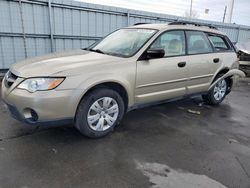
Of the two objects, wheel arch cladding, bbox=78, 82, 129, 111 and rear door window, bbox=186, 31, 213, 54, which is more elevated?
rear door window, bbox=186, 31, 213, 54

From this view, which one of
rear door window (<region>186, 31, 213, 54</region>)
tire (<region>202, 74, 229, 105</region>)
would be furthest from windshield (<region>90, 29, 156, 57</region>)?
tire (<region>202, 74, 229, 105</region>)

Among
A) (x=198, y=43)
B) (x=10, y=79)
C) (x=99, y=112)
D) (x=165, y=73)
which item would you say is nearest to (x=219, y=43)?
(x=198, y=43)

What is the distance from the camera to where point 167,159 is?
9.37 feet

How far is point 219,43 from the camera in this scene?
5.10m

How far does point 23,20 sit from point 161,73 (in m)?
4.79

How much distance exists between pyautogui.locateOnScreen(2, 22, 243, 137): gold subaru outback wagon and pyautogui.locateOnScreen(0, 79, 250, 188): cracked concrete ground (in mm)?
384

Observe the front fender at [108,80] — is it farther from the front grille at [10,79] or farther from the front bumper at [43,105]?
the front grille at [10,79]

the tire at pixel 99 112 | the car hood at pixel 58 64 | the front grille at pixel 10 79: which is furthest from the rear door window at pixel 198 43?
the front grille at pixel 10 79

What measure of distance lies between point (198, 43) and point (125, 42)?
1573 mm

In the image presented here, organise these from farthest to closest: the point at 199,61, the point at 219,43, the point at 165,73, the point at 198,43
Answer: the point at 219,43
the point at 198,43
the point at 199,61
the point at 165,73

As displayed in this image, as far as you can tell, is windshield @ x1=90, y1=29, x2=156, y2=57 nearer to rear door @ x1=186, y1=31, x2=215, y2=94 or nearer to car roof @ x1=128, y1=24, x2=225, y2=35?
car roof @ x1=128, y1=24, x2=225, y2=35

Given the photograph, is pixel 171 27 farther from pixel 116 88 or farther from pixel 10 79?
pixel 10 79

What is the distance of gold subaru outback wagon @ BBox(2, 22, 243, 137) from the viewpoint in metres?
2.80

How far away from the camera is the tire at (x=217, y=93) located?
5.04 meters
